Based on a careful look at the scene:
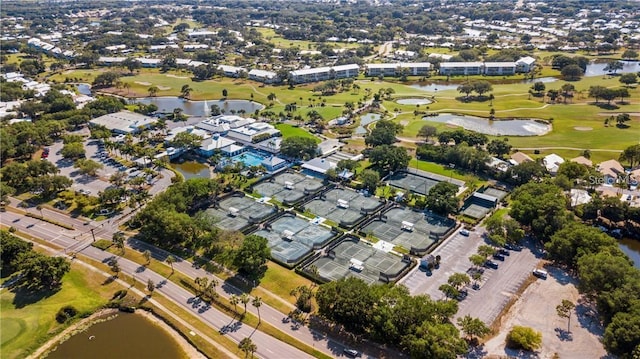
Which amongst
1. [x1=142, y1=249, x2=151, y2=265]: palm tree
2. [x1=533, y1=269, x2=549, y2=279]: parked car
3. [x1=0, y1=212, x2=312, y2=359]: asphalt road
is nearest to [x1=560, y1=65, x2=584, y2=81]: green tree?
[x1=533, y1=269, x2=549, y2=279]: parked car

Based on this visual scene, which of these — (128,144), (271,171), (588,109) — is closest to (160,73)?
(128,144)

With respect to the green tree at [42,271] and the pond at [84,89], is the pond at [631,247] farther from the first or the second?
the pond at [84,89]

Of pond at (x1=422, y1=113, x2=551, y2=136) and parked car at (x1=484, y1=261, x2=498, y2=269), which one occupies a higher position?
pond at (x1=422, y1=113, x2=551, y2=136)

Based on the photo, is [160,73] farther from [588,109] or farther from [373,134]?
[588,109]

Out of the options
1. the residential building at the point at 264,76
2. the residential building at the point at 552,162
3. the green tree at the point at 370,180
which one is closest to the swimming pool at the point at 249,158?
the green tree at the point at 370,180

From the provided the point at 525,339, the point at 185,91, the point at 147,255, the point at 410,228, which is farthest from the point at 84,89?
the point at 525,339

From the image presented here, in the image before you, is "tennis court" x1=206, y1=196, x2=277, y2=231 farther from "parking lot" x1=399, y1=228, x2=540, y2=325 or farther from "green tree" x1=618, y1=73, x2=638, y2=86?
"green tree" x1=618, y1=73, x2=638, y2=86
